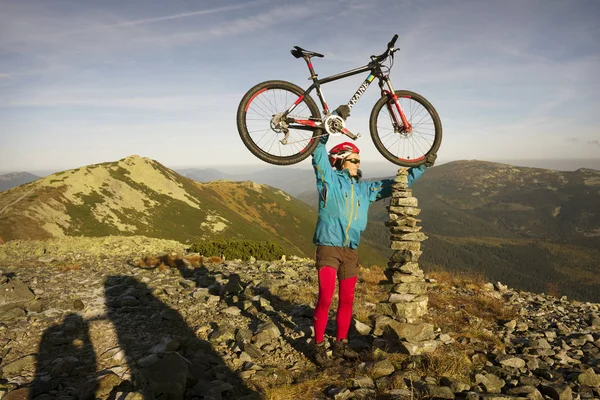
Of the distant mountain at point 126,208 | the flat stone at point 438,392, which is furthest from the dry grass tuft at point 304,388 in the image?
the distant mountain at point 126,208

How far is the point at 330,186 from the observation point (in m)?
6.17

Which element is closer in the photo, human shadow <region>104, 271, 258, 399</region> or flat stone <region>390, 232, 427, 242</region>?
human shadow <region>104, 271, 258, 399</region>

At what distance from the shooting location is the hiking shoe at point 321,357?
609cm

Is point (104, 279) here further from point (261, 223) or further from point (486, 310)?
point (261, 223)

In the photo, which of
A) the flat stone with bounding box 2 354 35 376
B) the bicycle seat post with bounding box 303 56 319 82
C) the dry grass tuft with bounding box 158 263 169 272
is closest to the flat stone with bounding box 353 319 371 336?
the bicycle seat post with bounding box 303 56 319 82

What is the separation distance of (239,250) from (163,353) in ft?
42.9

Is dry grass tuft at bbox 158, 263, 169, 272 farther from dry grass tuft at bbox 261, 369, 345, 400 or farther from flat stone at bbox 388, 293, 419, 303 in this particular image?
dry grass tuft at bbox 261, 369, 345, 400

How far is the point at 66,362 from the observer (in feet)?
19.5

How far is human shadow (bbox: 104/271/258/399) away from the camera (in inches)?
187

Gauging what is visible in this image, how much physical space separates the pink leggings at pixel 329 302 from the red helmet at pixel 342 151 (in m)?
2.21

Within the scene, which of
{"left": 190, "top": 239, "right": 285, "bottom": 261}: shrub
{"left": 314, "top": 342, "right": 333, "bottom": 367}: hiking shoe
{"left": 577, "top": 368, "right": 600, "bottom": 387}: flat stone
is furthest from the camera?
{"left": 190, "top": 239, "right": 285, "bottom": 261}: shrub

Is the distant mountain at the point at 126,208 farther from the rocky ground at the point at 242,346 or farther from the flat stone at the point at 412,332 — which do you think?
the flat stone at the point at 412,332

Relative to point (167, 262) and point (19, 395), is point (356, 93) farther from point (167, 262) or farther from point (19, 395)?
point (167, 262)

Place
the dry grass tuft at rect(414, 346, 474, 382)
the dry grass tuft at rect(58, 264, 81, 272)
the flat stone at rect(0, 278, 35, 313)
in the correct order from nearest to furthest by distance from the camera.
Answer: the dry grass tuft at rect(414, 346, 474, 382), the flat stone at rect(0, 278, 35, 313), the dry grass tuft at rect(58, 264, 81, 272)
